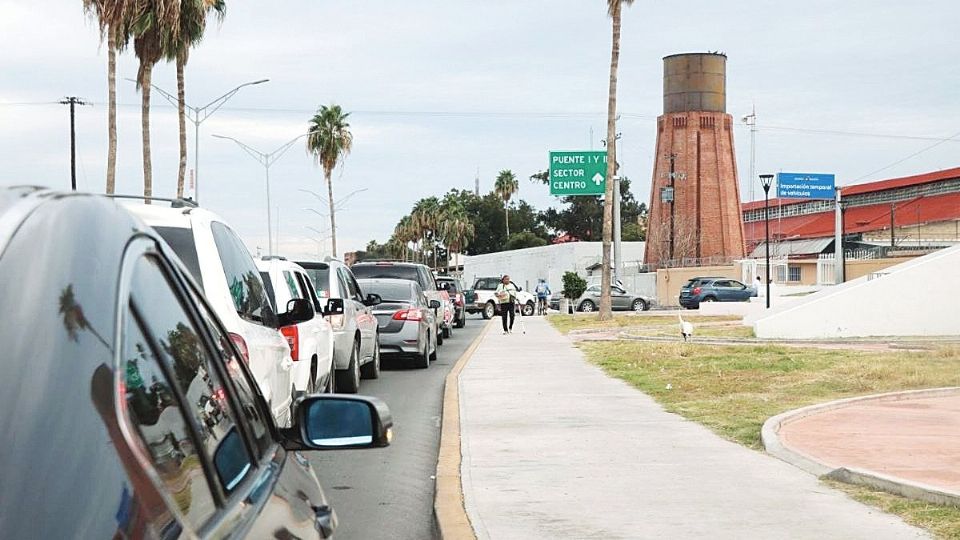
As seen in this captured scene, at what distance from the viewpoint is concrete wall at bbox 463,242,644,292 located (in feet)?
318

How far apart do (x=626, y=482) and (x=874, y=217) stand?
310 ft

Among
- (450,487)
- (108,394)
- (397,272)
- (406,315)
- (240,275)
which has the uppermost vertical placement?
(397,272)

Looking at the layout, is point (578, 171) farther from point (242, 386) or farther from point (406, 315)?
point (242, 386)

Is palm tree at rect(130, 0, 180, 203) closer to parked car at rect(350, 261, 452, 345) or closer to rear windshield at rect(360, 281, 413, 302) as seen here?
parked car at rect(350, 261, 452, 345)

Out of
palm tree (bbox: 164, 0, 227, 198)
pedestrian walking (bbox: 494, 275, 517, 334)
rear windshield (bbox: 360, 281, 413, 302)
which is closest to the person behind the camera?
rear windshield (bbox: 360, 281, 413, 302)

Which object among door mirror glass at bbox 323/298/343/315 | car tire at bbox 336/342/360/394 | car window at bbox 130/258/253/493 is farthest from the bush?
car window at bbox 130/258/253/493

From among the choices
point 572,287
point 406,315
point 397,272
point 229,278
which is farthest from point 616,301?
point 229,278

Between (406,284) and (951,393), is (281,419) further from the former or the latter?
(406,284)

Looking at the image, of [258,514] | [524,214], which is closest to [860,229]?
[524,214]

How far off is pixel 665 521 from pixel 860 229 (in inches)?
3718

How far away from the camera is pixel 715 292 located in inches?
2525

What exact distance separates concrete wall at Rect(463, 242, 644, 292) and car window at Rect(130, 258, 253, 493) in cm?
8975

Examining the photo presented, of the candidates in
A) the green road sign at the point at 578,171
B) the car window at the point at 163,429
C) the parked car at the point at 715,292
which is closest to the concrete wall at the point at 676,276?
the parked car at the point at 715,292

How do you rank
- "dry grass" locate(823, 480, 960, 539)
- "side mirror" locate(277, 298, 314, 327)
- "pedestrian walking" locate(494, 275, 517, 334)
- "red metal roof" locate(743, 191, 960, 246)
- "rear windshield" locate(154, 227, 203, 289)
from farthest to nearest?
1. "red metal roof" locate(743, 191, 960, 246)
2. "pedestrian walking" locate(494, 275, 517, 334)
3. "side mirror" locate(277, 298, 314, 327)
4. "rear windshield" locate(154, 227, 203, 289)
5. "dry grass" locate(823, 480, 960, 539)
